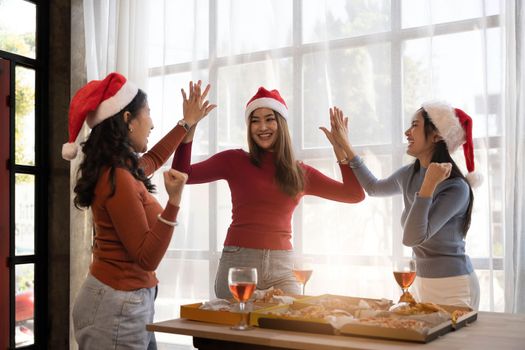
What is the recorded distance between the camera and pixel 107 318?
6.70 feet

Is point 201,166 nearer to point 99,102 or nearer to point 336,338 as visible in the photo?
point 99,102

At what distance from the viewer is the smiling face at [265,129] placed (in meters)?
2.96

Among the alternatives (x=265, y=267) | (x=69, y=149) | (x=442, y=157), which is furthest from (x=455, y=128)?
(x=69, y=149)

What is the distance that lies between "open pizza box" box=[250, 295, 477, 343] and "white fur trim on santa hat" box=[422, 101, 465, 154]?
0.97m

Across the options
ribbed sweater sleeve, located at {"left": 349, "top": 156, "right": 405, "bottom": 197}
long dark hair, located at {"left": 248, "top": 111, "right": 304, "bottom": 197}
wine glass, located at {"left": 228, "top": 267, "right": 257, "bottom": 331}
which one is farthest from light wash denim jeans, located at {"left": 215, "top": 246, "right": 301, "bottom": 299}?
wine glass, located at {"left": 228, "top": 267, "right": 257, "bottom": 331}

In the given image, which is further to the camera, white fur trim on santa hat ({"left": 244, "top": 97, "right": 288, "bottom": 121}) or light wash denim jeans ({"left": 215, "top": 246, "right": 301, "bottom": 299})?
white fur trim on santa hat ({"left": 244, "top": 97, "right": 288, "bottom": 121})

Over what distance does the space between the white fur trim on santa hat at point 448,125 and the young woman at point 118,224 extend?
1.33 m

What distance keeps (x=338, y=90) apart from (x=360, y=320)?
1.95 meters

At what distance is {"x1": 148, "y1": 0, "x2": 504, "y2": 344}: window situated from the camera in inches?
118

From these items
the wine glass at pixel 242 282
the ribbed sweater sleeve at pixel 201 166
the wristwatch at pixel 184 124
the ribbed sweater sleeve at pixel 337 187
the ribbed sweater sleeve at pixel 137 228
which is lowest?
the wine glass at pixel 242 282

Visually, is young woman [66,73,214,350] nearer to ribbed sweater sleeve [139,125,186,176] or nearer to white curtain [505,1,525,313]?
ribbed sweater sleeve [139,125,186,176]


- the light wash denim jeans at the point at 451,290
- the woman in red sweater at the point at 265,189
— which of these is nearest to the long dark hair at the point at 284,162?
the woman in red sweater at the point at 265,189

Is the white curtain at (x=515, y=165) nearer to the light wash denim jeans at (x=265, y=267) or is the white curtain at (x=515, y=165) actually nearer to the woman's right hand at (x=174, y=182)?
the light wash denim jeans at (x=265, y=267)

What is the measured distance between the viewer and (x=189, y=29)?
4.01 m
